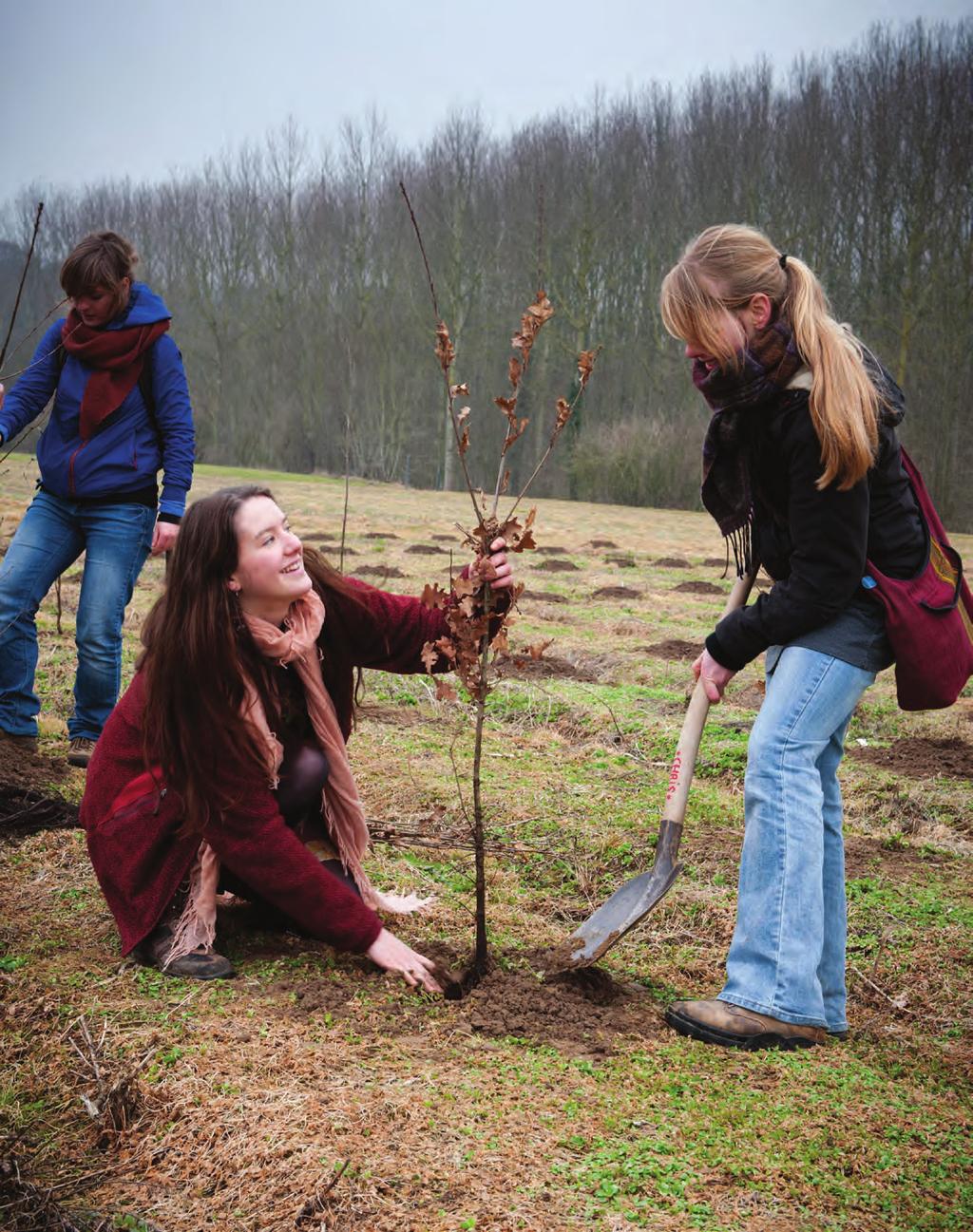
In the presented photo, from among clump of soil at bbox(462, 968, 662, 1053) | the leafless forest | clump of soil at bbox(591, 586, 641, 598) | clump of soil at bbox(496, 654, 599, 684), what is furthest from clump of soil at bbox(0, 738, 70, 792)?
the leafless forest

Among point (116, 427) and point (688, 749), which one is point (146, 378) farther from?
point (688, 749)

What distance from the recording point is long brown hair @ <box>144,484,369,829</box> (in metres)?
2.74

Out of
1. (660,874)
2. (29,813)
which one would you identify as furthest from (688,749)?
(29,813)

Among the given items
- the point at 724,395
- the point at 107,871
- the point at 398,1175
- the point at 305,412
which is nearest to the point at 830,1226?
the point at 398,1175

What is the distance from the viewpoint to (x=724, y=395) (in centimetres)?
257

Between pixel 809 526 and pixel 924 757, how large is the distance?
3.55 m

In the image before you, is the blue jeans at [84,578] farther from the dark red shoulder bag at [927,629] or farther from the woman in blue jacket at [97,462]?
the dark red shoulder bag at [927,629]

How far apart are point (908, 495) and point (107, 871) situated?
2.32m

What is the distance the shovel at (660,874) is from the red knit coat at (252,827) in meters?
0.58

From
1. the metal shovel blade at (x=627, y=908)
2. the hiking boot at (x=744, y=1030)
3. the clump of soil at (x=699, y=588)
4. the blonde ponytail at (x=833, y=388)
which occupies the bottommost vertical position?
the clump of soil at (x=699, y=588)

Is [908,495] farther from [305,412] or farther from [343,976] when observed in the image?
[305,412]

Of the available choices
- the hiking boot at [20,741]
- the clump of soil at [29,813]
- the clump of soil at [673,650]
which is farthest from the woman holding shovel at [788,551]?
the clump of soil at [673,650]

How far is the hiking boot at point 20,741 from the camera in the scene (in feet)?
15.3

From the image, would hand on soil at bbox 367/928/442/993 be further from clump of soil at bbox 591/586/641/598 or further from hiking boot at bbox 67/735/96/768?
clump of soil at bbox 591/586/641/598
